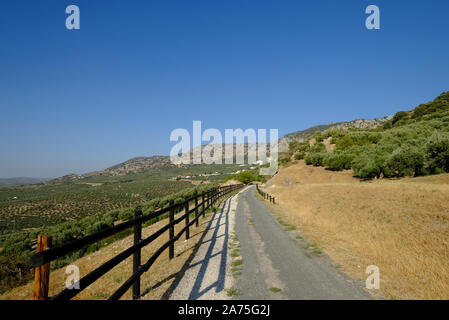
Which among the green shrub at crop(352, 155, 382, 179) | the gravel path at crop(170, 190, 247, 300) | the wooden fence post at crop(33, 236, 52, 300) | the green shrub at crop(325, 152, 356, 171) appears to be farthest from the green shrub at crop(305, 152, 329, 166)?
the wooden fence post at crop(33, 236, 52, 300)

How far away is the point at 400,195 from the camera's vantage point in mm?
11594

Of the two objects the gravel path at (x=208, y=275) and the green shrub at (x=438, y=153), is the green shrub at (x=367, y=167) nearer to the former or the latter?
the green shrub at (x=438, y=153)

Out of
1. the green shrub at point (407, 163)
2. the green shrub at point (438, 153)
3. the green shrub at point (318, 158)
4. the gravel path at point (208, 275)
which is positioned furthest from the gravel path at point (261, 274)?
the green shrub at point (318, 158)

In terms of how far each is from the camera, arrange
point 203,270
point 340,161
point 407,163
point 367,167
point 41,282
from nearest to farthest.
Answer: point 41,282
point 203,270
point 407,163
point 367,167
point 340,161

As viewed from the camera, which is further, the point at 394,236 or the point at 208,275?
the point at 394,236

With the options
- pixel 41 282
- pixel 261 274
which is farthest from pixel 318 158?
pixel 41 282

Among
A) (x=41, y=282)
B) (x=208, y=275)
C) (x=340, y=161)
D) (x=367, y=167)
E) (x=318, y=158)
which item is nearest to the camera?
(x=41, y=282)

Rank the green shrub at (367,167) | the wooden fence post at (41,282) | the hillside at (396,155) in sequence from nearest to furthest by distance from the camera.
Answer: the wooden fence post at (41,282) → the hillside at (396,155) → the green shrub at (367,167)

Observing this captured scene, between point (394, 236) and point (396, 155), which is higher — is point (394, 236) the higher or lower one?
the lower one

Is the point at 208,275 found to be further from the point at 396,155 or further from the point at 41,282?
the point at 396,155

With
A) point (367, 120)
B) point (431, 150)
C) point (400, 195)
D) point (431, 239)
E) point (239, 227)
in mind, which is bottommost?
point (239, 227)
